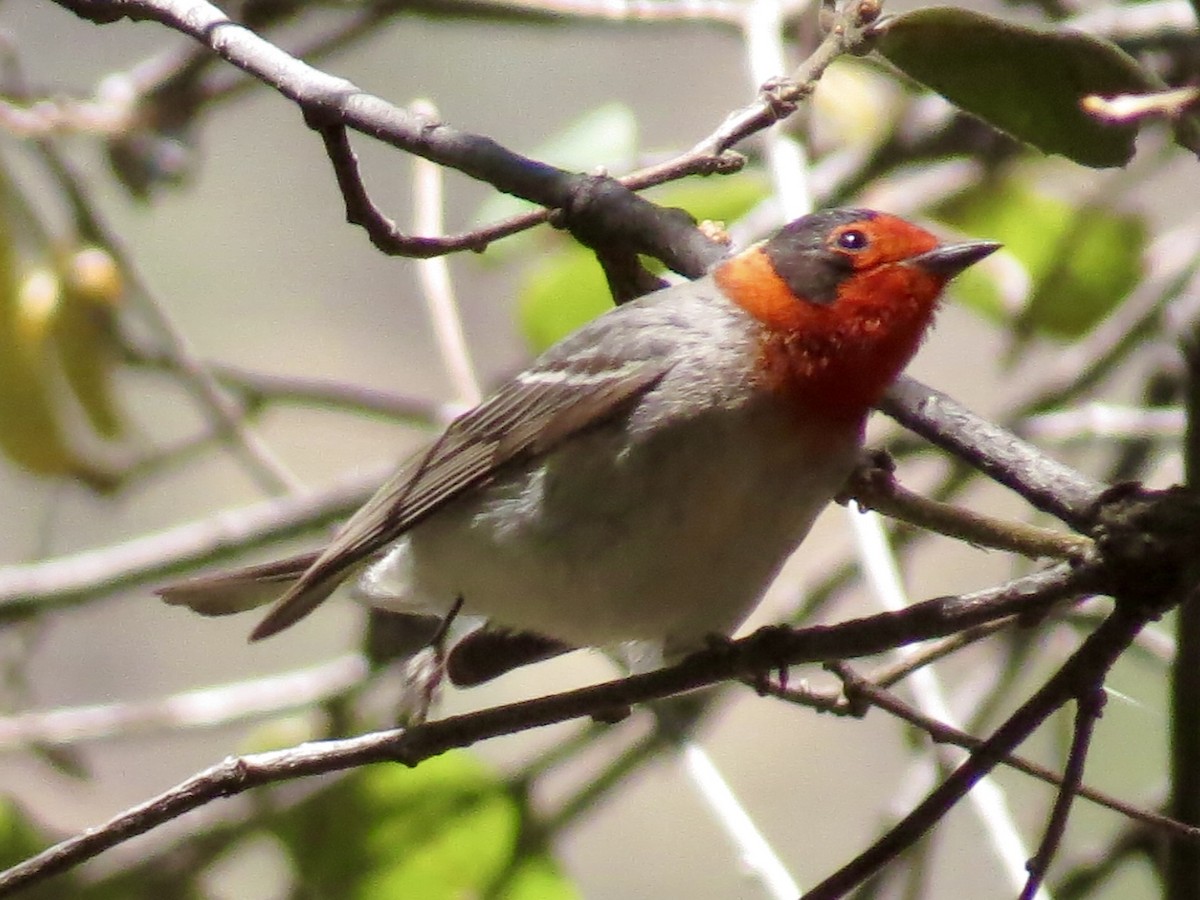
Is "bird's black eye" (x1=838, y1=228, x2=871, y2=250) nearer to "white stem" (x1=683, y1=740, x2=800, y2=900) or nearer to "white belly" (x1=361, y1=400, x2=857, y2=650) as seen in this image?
"white belly" (x1=361, y1=400, x2=857, y2=650)

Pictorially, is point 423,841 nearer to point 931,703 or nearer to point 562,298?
point 931,703

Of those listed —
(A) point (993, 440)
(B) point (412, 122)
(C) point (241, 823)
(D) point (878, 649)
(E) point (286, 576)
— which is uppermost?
(B) point (412, 122)

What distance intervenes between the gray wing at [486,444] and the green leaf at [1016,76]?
0.84 meters

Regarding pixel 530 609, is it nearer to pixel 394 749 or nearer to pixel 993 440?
pixel 394 749

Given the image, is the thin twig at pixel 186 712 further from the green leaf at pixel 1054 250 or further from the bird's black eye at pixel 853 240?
the green leaf at pixel 1054 250

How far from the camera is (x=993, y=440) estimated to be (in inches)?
54.4

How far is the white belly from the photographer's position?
6.99 ft

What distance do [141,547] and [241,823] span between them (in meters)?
0.67

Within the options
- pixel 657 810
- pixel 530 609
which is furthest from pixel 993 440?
pixel 657 810

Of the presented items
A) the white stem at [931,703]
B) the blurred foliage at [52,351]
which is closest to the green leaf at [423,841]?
the white stem at [931,703]

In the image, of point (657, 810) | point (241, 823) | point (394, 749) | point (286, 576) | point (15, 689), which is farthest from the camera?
point (657, 810)

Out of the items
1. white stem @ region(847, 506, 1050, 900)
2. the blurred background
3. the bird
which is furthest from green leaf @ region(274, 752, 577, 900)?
the blurred background

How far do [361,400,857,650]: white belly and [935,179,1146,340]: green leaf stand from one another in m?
1.32

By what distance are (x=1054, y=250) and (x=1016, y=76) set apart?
1959 mm
